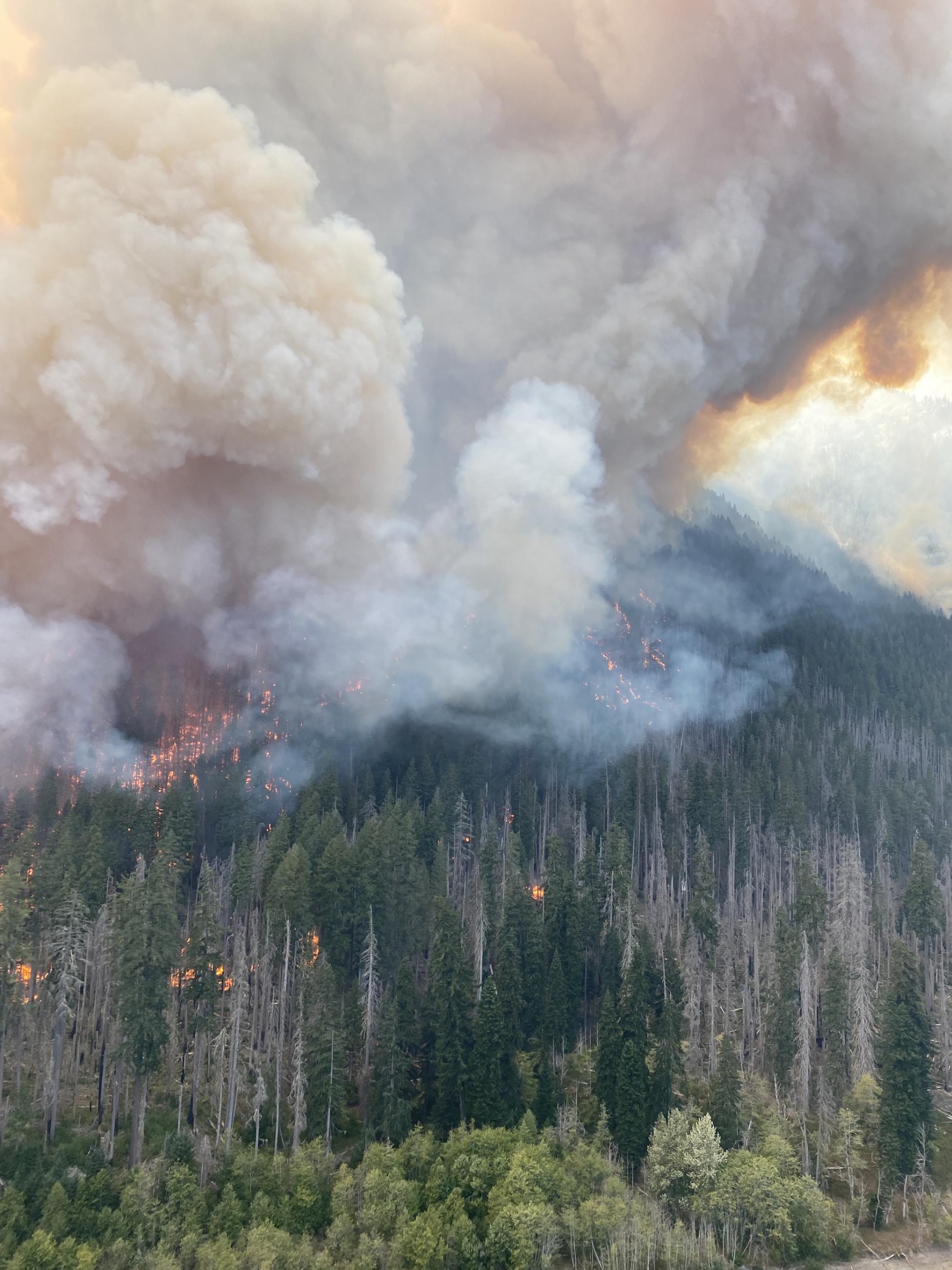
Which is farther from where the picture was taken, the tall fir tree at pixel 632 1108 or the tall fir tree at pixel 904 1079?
the tall fir tree at pixel 632 1108

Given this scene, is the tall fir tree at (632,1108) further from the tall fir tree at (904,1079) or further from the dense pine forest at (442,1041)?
the tall fir tree at (904,1079)

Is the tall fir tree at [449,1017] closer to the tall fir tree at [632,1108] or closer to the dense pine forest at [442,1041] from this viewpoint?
the dense pine forest at [442,1041]

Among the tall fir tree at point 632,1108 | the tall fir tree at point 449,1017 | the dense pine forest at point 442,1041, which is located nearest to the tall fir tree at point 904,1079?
the dense pine forest at point 442,1041

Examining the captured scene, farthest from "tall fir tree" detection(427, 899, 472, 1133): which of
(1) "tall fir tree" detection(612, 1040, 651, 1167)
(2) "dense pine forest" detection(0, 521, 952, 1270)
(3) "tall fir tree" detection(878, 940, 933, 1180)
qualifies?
(3) "tall fir tree" detection(878, 940, 933, 1180)

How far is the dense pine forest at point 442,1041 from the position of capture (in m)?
35.7

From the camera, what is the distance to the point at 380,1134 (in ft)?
146

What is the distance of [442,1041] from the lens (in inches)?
1881

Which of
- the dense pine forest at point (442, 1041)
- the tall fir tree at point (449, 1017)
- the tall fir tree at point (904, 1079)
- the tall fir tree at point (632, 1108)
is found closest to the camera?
the dense pine forest at point (442, 1041)

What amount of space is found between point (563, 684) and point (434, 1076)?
196ft

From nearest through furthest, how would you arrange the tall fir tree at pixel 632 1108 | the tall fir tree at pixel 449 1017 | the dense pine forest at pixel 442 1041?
the dense pine forest at pixel 442 1041 → the tall fir tree at pixel 632 1108 → the tall fir tree at pixel 449 1017

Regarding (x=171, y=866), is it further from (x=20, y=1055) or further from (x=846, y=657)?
(x=846, y=657)

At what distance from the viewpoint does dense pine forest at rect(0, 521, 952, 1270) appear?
3569 cm

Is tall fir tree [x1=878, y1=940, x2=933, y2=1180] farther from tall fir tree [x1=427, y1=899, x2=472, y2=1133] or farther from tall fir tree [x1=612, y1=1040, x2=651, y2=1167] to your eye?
tall fir tree [x1=427, y1=899, x2=472, y2=1133]

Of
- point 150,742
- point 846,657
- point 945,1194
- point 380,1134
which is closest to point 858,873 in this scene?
point 945,1194
